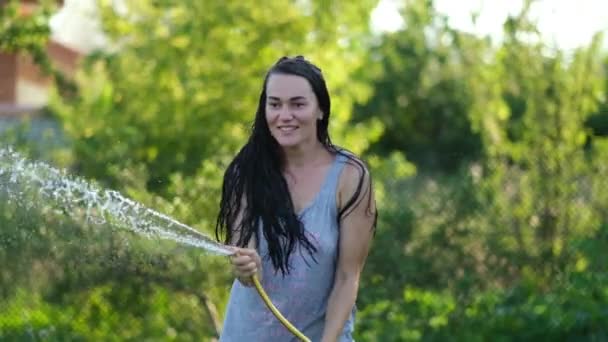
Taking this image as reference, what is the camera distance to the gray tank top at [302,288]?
3799 millimetres

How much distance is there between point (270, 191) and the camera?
12.6 ft

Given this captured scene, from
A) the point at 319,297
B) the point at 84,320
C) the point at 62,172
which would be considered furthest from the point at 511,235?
the point at 319,297

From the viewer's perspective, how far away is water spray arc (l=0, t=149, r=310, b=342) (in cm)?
384

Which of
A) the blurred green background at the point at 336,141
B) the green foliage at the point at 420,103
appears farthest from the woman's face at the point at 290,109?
the green foliage at the point at 420,103

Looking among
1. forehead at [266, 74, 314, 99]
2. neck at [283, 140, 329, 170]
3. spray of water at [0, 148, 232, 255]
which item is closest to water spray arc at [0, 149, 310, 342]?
spray of water at [0, 148, 232, 255]

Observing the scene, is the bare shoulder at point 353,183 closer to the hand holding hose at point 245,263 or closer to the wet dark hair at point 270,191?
the wet dark hair at point 270,191

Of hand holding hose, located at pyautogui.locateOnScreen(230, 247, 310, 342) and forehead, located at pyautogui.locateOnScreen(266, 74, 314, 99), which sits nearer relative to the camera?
hand holding hose, located at pyautogui.locateOnScreen(230, 247, 310, 342)

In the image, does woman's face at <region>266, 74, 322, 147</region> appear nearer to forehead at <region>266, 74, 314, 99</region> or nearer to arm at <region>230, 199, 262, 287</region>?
forehead at <region>266, 74, 314, 99</region>

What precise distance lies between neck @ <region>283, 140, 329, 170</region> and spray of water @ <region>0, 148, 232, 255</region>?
320mm

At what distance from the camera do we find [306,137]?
3863 mm

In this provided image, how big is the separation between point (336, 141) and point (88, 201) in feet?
19.1

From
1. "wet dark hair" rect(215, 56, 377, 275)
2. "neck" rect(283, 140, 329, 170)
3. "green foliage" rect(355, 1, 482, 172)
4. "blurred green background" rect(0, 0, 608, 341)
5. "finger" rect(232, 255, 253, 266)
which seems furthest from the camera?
"green foliage" rect(355, 1, 482, 172)

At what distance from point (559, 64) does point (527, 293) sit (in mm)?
2115

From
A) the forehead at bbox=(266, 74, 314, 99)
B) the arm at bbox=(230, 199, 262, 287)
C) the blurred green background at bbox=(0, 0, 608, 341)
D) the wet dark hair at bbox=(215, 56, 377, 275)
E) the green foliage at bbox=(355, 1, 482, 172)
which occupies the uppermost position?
the green foliage at bbox=(355, 1, 482, 172)
